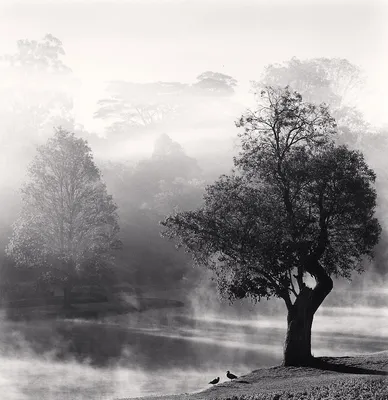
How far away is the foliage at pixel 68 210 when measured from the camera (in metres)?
78.0

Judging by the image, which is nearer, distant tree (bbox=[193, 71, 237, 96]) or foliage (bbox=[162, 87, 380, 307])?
foliage (bbox=[162, 87, 380, 307])

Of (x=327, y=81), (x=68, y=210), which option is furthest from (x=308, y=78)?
(x=68, y=210)

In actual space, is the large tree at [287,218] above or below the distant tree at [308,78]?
below

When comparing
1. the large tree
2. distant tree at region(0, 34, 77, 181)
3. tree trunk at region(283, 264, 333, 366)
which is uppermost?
distant tree at region(0, 34, 77, 181)

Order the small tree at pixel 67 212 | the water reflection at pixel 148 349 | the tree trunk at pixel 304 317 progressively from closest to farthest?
the water reflection at pixel 148 349
the tree trunk at pixel 304 317
the small tree at pixel 67 212

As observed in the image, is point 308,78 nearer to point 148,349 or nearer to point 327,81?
point 327,81

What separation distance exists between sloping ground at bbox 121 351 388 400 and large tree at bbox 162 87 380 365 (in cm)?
264

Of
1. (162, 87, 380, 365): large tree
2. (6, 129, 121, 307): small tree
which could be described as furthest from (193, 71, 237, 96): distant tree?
(162, 87, 380, 365): large tree

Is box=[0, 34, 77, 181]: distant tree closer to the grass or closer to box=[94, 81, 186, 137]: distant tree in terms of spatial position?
box=[94, 81, 186, 137]: distant tree

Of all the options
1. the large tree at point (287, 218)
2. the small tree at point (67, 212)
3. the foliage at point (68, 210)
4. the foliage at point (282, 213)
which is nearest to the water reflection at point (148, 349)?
the large tree at point (287, 218)

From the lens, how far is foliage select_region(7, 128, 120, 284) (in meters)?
78.0

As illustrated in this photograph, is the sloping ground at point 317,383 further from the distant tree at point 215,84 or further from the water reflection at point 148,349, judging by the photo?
the distant tree at point 215,84

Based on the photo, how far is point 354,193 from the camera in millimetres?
40094

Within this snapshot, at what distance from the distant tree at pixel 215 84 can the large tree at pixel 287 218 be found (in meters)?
132
